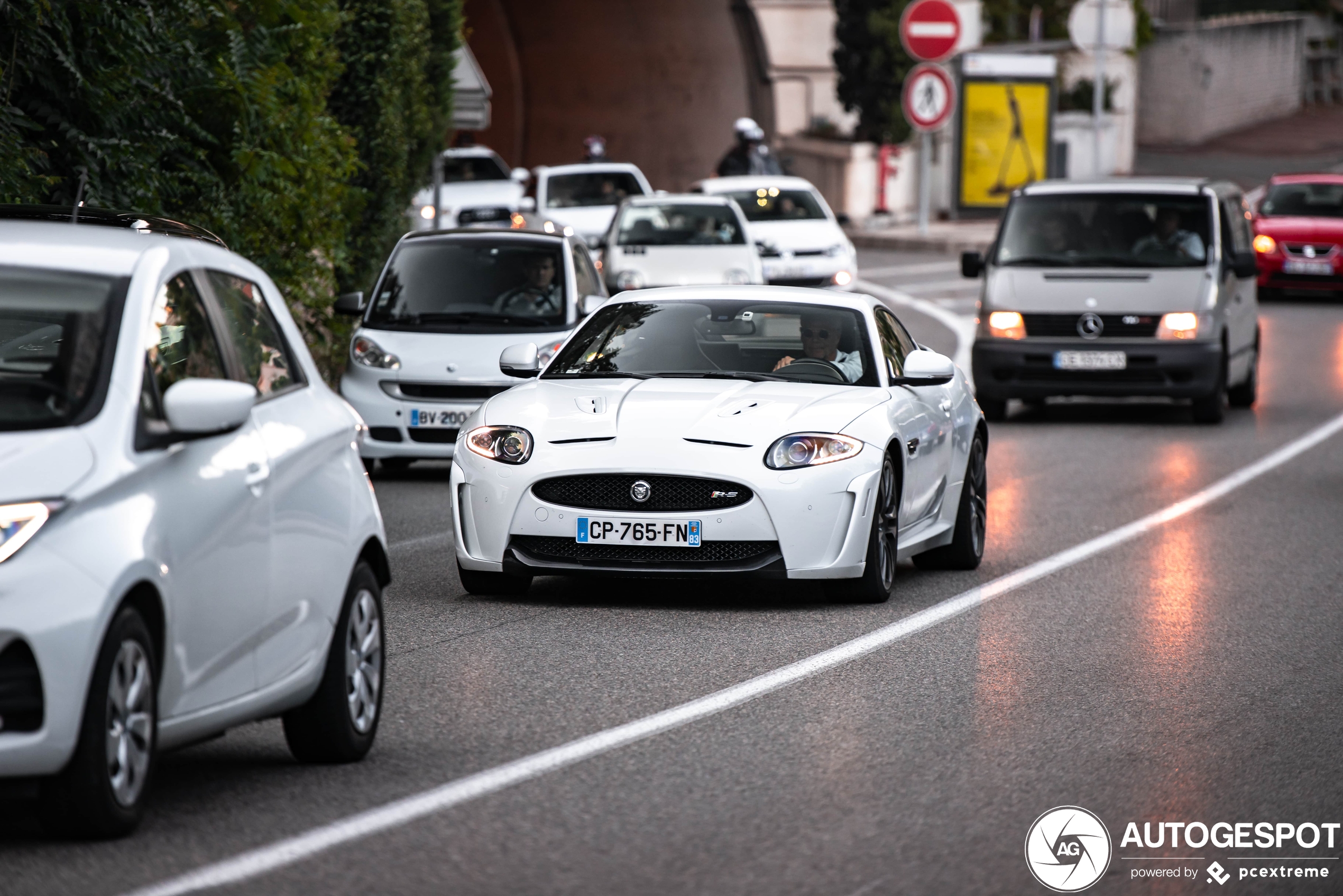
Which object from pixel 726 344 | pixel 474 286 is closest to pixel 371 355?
pixel 474 286

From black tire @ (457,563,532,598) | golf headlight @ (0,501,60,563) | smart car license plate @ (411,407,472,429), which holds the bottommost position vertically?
smart car license plate @ (411,407,472,429)

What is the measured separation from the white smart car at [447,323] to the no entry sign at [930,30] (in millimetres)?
25920

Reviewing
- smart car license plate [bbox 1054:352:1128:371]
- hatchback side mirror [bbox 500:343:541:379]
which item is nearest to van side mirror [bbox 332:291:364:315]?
hatchback side mirror [bbox 500:343:541:379]

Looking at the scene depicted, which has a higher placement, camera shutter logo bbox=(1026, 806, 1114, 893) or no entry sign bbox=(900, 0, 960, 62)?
camera shutter logo bbox=(1026, 806, 1114, 893)

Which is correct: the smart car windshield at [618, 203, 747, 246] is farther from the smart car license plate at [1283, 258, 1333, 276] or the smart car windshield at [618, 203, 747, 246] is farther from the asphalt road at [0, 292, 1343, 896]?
the asphalt road at [0, 292, 1343, 896]

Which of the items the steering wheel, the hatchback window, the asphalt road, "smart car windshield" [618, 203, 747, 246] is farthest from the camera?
"smart car windshield" [618, 203, 747, 246]

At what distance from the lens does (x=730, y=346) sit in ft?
38.0

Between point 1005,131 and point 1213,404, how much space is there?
23.7m

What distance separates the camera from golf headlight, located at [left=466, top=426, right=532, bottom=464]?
10477 millimetres

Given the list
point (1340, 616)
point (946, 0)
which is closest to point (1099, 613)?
point (1340, 616)

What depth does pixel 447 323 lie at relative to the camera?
16.5 meters

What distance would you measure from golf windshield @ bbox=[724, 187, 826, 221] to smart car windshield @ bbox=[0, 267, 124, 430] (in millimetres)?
26912

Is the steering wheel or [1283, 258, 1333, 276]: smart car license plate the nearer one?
the steering wheel

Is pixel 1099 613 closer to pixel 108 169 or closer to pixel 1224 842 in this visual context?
pixel 1224 842
